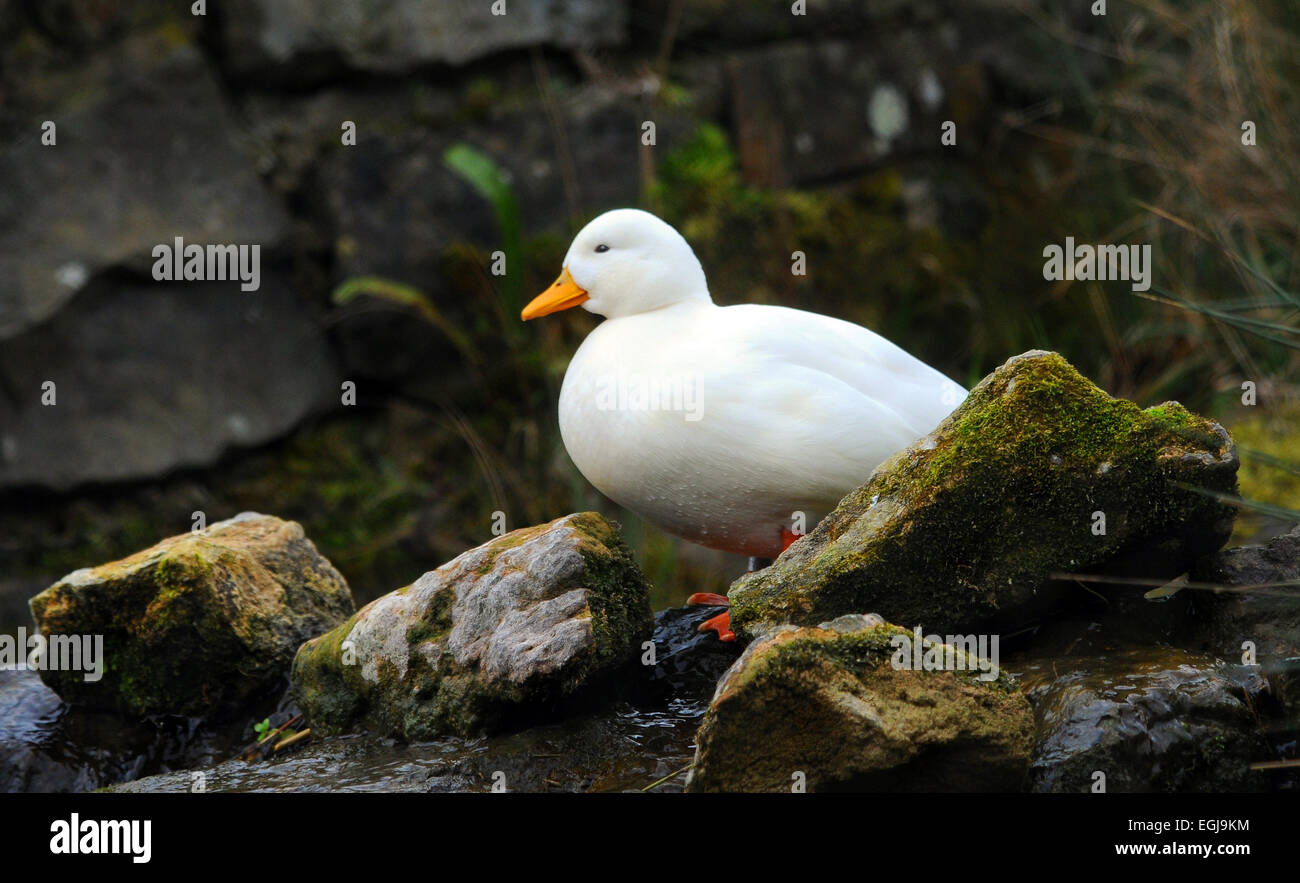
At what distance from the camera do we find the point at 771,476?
337cm

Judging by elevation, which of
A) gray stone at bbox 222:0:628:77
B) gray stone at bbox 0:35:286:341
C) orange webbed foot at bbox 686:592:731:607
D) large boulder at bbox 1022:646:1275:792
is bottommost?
large boulder at bbox 1022:646:1275:792

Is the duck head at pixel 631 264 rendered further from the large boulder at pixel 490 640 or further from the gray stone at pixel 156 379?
the gray stone at pixel 156 379

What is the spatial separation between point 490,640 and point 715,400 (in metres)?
0.86

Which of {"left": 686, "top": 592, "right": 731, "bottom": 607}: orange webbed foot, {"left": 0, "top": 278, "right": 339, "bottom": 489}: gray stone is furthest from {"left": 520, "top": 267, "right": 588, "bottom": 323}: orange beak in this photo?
{"left": 0, "top": 278, "right": 339, "bottom": 489}: gray stone

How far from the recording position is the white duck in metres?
3.36

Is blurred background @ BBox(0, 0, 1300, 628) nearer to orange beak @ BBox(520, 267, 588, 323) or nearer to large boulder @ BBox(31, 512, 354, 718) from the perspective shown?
orange beak @ BBox(520, 267, 588, 323)

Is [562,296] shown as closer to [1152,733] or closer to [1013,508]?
[1013,508]

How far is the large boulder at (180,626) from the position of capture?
3.43 metres

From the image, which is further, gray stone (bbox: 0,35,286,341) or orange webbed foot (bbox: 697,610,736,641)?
gray stone (bbox: 0,35,286,341)

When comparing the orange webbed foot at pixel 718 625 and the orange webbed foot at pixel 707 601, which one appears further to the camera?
the orange webbed foot at pixel 707 601

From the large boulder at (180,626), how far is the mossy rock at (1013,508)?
1395 mm

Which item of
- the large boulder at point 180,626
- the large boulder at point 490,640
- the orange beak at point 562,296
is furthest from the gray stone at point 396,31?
the large boulder at point 490,640

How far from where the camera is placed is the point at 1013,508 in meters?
2.89

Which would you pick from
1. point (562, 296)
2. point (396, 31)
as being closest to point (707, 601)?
point (562, 296)
